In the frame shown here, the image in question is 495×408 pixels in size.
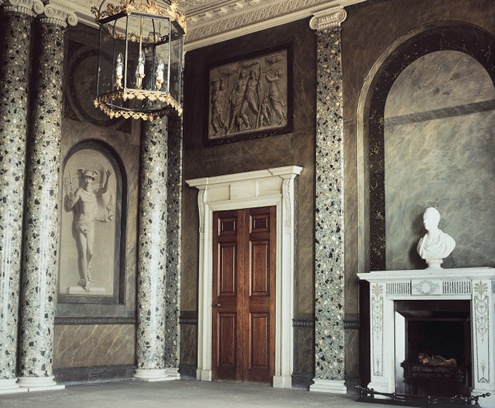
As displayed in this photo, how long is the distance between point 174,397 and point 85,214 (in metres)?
3.35

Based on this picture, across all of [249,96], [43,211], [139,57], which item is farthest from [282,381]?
[139,57]

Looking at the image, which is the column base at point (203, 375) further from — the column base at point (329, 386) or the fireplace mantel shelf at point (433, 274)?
the fireplace mantel shelf at point (433, 274)

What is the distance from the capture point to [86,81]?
37.8 feet

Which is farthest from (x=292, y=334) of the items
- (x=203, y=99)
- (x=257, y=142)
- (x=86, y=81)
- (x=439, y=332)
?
(x=86, y=81)

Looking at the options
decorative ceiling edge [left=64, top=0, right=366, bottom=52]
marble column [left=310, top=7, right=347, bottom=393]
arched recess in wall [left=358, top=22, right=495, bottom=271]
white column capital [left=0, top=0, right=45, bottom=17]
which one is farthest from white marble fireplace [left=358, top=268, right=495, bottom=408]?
white column capital [left=0, top=0, right=45, bottom=17]

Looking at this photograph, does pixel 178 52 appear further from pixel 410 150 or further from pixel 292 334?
pixel 292 334

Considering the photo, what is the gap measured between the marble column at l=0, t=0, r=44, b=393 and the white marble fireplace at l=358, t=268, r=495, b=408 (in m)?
4.71

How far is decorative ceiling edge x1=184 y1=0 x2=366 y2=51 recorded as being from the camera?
1107 cm

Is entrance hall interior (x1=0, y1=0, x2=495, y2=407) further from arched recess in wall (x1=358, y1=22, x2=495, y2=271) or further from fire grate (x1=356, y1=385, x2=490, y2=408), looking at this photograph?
fire grate (x1=356, y1=385, x2=490, y2=408)

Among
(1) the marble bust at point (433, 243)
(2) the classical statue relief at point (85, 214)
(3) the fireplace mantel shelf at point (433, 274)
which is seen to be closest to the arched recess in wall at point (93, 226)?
(2) the classical statue relief at point (85, 214)

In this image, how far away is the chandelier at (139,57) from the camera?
7848 millimetres

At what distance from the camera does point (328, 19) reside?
35.6 feet

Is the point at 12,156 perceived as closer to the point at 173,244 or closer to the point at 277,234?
the point at 173,244

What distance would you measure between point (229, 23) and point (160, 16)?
4212 millimetres
